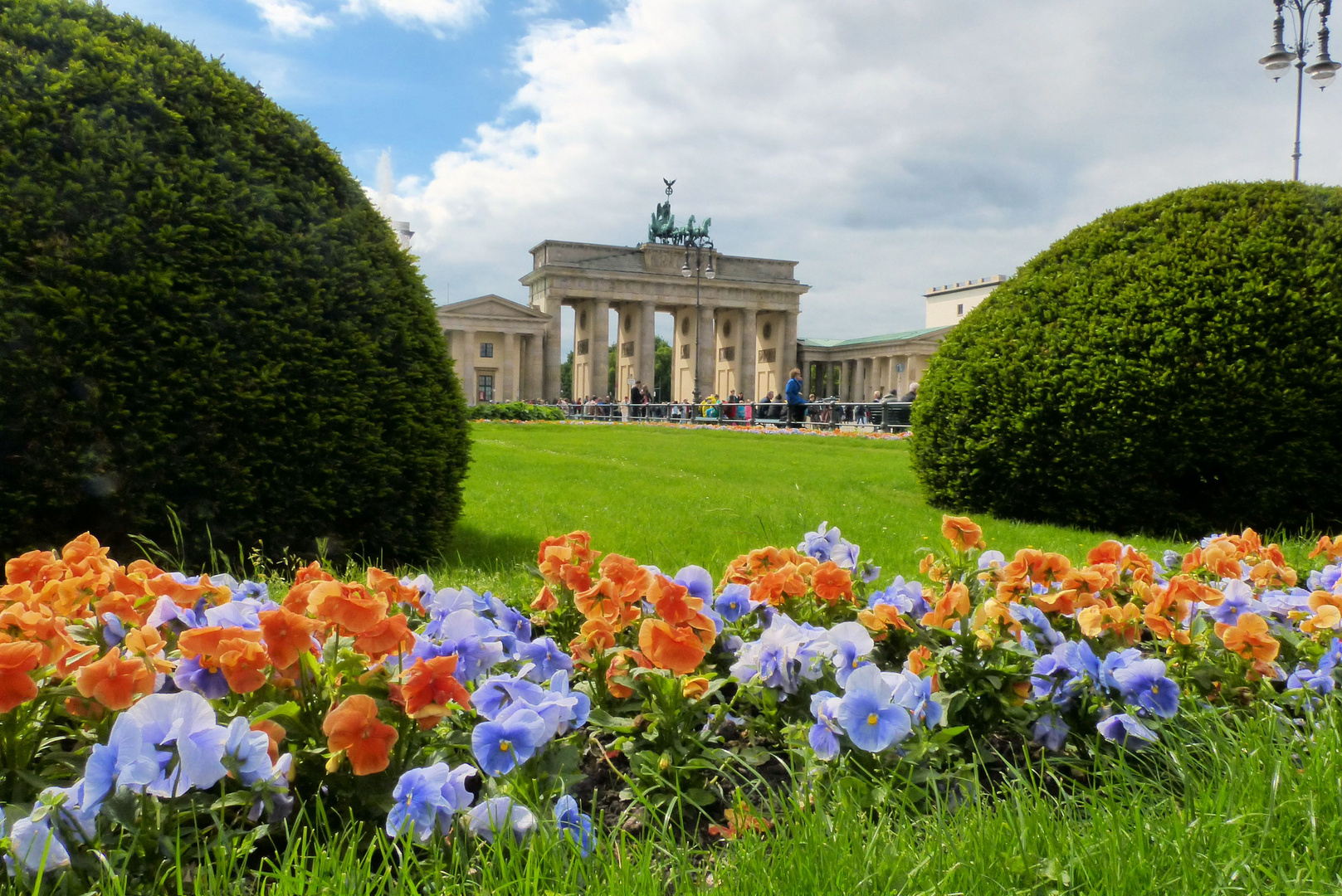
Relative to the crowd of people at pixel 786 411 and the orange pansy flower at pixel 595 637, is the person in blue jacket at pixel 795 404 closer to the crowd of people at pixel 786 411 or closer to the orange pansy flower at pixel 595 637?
the crowd of people at pixel 786 411

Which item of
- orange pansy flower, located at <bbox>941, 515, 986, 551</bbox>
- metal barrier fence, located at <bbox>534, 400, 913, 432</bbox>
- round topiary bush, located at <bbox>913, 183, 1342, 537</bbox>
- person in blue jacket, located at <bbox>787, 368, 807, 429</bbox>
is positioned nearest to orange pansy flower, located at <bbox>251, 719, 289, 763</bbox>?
orange pansy flower, located at <bbox>941, 515, 986, 551</bbox>

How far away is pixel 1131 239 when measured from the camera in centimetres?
716

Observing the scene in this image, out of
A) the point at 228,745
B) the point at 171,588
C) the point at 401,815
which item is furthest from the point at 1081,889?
the point at 171,588

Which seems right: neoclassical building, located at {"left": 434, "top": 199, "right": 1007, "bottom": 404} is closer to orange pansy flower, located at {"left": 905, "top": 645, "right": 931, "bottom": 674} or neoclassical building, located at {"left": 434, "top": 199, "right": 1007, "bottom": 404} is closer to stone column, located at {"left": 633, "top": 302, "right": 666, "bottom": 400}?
stone column, located at {"left": 633, "top": 302, "right": 666, "bottom": 400}

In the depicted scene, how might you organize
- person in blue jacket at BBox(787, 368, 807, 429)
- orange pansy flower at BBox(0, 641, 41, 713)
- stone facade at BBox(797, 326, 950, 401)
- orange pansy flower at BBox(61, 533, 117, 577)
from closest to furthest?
orange pansy flower at BBox(0, 641, 41, 713)
orange pansy flower at BBox(61, 533, 117, 577)
person in blue jacket at BBox(787, 368, 807, 429)
stone facade at BBox(797, 326, 950, 401)

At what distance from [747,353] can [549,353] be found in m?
15.9

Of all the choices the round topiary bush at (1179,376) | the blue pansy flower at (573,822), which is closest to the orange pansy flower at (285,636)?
the blue pansy flower at (573,822)

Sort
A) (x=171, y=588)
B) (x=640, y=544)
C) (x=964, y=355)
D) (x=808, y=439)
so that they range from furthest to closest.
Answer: (x=808, y=439) → (x=964, y=355) → (x=640, y=544) → (x=171, y=588)

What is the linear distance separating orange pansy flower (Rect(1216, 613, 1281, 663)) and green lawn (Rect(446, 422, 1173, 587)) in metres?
2.38

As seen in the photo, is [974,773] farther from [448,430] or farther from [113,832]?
[448,430]

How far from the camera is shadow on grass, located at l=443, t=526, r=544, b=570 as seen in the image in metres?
5.23

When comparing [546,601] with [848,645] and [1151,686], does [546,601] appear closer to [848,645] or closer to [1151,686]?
[848,645]

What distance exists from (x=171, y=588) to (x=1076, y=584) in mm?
2448

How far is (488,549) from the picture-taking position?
5738mm
